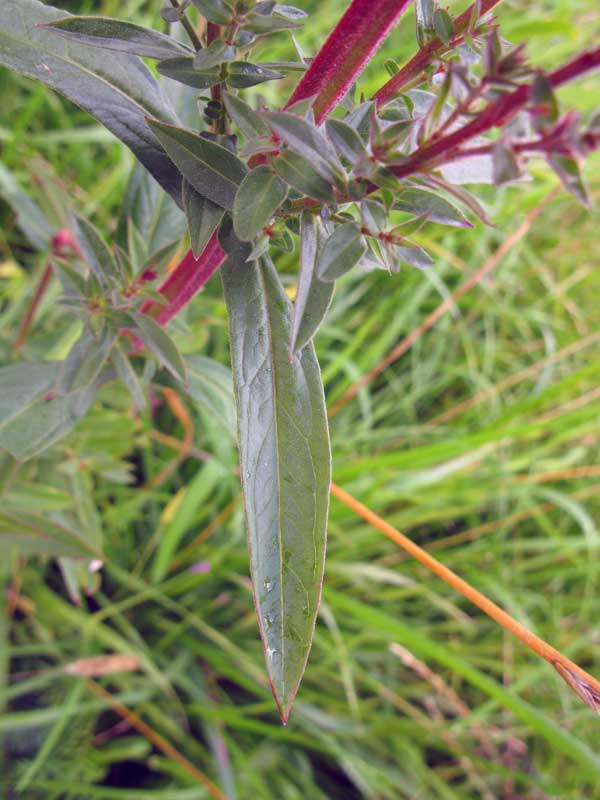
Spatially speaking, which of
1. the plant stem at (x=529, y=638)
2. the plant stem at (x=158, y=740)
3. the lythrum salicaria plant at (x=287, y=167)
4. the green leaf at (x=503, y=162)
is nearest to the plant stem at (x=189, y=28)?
the lythrum salicaria plant at (x=287, y=167)

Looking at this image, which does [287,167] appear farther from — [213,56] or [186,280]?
[186,280]

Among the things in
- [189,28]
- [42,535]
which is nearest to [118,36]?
[189,28]

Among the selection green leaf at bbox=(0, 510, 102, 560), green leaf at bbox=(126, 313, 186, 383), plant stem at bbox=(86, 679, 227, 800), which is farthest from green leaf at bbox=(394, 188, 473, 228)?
plant stem at bbox=(86, 679, 227, 800)

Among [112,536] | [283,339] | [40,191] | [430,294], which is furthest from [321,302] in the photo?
[430,294]

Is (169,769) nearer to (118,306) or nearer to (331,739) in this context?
(331,739)

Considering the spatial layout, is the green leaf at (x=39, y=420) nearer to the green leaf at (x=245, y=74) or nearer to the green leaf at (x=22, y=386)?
the green leaf at (x=22, y=386)

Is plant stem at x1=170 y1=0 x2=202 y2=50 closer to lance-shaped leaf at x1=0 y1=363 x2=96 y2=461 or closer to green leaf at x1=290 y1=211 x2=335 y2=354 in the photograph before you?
green leaf at x1=290 y1=211 x2=335 y2=354
